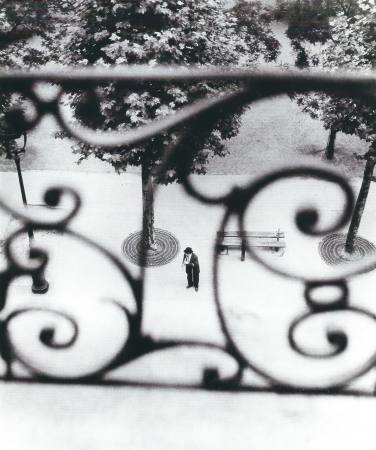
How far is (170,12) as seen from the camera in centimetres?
711

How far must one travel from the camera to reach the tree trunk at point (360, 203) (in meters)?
8.14

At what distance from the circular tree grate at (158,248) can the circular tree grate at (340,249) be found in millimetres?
2556

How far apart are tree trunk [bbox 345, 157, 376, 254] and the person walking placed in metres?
2.32

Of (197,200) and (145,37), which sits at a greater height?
(145,37)

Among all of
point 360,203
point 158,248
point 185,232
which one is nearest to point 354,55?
point 360,203

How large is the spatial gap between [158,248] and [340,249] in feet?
10.3

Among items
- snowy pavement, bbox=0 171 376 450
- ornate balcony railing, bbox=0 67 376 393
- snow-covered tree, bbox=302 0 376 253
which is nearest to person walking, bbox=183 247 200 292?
snowy pavement, bbox=0 171 376 450

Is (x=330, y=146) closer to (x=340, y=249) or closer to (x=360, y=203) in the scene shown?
(x=340, y=249)

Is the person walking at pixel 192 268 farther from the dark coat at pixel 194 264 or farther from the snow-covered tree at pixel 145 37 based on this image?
the snow-covered tree at pixel 145 37

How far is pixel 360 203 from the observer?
8.46m

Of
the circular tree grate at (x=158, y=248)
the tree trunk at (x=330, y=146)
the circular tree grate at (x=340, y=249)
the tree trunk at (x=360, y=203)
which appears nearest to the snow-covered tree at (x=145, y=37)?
the circular tree grate at (x=158, y=248)

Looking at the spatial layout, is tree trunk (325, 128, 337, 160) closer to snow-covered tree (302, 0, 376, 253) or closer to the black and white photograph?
the black and white photograph

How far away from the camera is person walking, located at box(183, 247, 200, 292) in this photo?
26.9 ft

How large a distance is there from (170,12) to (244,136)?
687cm
